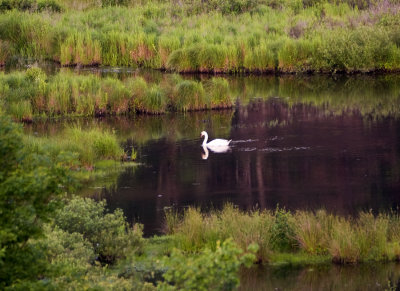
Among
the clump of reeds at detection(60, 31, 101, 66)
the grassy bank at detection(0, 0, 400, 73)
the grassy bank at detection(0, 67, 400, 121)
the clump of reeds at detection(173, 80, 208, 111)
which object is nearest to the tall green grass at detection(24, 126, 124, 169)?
the grassy bank at detection(0, 67, 400, 121)

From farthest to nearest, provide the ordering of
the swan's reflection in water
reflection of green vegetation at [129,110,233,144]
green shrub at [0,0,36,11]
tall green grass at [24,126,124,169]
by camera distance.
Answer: green shrub at [0,0,36,11]
reflection of green vegetation at [129,110,233,144]
the swan's reflection in water
tall green grass at [24,126,124,169]

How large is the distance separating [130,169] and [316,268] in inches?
340

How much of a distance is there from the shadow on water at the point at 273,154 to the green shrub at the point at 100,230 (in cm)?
214

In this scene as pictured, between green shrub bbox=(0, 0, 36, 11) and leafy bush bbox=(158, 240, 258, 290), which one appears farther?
green shrub bbox=(0, 0, 36, 11)

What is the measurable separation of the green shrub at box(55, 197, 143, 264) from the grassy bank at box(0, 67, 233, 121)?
14765 millimetres

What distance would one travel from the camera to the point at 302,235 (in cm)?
1386

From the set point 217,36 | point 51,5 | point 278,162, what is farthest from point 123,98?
point 51,5

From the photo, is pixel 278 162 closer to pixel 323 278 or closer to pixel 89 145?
pixel 89 145

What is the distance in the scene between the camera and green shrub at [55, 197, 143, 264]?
13.3 metres

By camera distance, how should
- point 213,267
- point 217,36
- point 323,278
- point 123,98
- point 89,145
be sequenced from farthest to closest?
point 217,36
point 123,98
point 89,145
point 323,278
point 213,267

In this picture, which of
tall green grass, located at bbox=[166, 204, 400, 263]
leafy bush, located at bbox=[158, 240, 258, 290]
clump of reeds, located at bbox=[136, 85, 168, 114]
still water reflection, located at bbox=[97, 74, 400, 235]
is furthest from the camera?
clump of reeds, located at bbox=[136, 85, 168, 114]

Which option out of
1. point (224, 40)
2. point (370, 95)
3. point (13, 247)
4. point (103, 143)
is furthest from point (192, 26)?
point (13, 247)

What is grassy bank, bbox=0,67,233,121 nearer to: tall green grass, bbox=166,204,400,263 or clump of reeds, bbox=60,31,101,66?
clump of reeds, bbox=60,31,101,66

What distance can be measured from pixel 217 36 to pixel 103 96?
12.7 m
